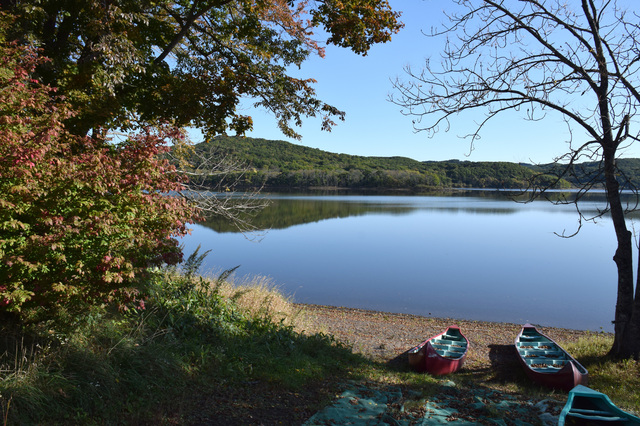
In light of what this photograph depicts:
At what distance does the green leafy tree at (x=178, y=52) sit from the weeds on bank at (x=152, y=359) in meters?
3.47

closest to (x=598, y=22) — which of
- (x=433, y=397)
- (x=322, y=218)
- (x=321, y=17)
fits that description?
(x=321, y=17)

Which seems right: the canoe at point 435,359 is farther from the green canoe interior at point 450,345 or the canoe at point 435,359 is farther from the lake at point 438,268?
the lake at point 438,268

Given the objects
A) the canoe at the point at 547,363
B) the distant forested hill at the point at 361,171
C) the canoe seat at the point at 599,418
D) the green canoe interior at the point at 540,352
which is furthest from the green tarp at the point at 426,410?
the distant forested hill at the point at 361,171

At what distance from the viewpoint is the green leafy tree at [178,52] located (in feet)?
23.2

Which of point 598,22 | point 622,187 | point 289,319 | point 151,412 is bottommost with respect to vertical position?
point 289,319

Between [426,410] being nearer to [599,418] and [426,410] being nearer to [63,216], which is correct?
[599,418]

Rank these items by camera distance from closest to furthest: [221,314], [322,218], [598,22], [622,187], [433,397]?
[433,397]
[221,314]
[622,187]
[598,22]
[322,218]

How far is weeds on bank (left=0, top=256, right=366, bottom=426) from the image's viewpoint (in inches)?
159

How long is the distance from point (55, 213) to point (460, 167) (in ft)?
459

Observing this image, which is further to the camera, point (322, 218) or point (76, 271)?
point (322, 218)

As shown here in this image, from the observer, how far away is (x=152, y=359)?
498 cm

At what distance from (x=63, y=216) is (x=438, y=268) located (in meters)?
22.0

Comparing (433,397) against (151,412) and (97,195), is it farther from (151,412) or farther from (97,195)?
(97,195)

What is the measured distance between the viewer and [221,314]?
715 cm
